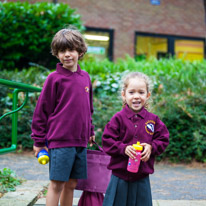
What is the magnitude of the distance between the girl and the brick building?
1096 centimetres

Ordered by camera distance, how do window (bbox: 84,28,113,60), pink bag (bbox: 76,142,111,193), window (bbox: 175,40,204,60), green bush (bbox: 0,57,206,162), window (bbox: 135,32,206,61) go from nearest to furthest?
pink bag (bbox: 76,142,111,193) < green bush (bbox: 0,57,206,162) < window (bbox: 84,28,113,60) < window (bbox: 135,32,206,61) < window (bbox: 175,40,204,60)

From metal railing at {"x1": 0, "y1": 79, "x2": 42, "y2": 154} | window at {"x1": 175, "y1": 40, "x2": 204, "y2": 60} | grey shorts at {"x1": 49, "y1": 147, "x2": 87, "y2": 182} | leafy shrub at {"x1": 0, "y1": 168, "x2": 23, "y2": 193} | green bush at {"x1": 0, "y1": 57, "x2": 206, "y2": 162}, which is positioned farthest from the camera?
window at {"x1": 175, "y1": 40, "x2": 204, "y2": 60}

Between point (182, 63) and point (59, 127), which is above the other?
point (182, 63)

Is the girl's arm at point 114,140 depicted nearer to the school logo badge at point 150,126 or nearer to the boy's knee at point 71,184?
the school logo badge at point 150,126

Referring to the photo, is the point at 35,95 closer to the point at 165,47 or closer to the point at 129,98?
the point at 129,98

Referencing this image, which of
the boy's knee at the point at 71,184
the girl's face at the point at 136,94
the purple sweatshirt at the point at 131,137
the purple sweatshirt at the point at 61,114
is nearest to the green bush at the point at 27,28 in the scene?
the purple sweatshirt at the point at 61,114

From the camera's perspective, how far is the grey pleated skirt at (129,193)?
7.32ft

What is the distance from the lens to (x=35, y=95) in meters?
5.76

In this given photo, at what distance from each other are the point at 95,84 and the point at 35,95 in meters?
1.11

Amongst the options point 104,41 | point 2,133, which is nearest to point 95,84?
point 2,133

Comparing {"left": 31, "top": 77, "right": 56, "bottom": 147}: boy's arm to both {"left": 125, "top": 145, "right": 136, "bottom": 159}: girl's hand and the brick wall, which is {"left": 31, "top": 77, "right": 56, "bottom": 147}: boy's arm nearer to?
{"left": 125, "top": 145, "right": 136, "bottom": 159}: girl's hand

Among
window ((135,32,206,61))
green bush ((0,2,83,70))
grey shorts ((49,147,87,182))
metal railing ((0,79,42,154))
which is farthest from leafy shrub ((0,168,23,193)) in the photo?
window ((135,32,206,61))

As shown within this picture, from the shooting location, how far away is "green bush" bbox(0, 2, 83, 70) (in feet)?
24.3

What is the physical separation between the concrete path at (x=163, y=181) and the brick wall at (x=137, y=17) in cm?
926
